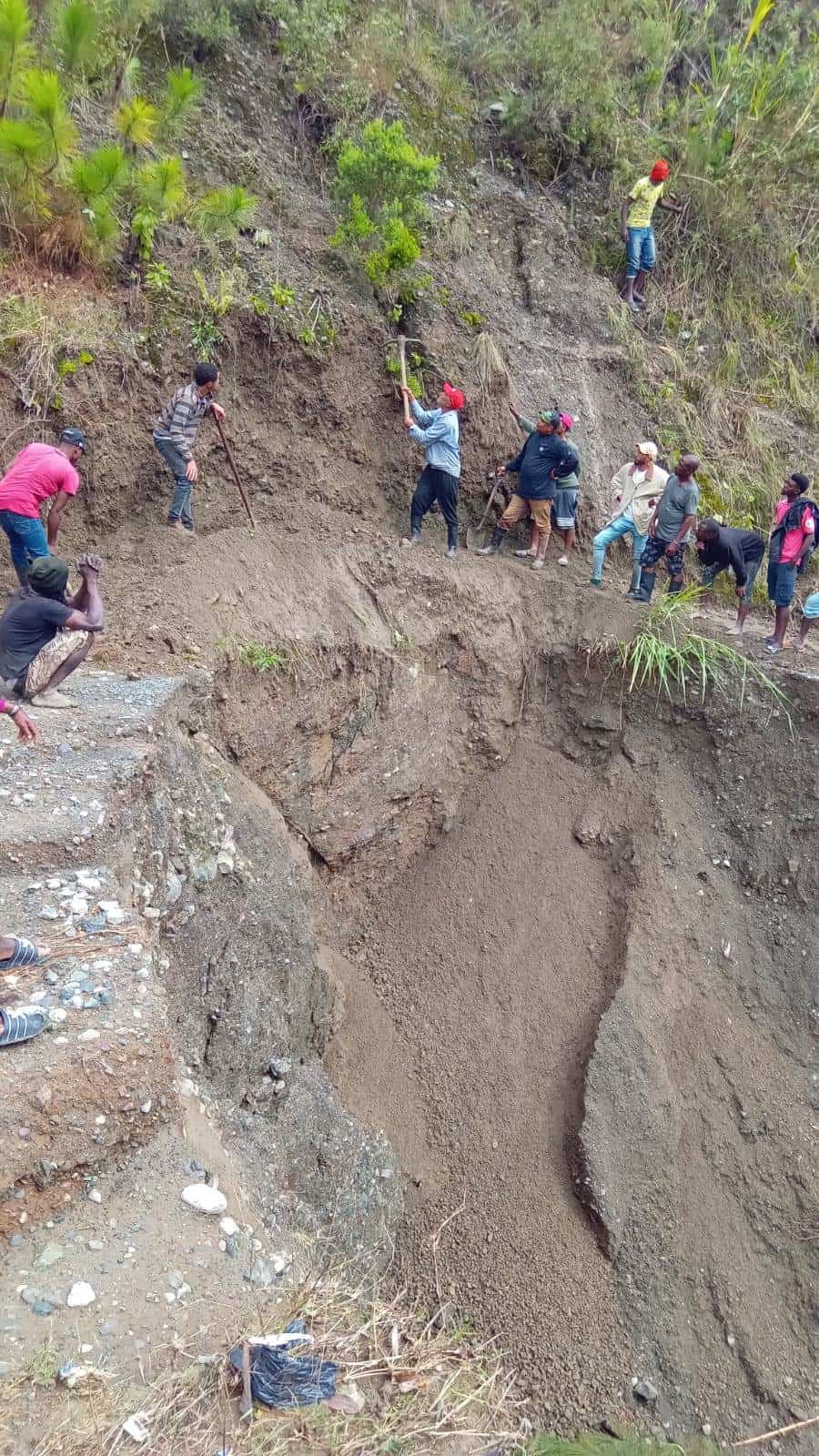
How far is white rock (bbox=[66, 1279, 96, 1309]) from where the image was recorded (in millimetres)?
2684

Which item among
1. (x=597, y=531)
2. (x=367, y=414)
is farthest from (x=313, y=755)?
(x=597, y=531)

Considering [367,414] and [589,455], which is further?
[589,455]

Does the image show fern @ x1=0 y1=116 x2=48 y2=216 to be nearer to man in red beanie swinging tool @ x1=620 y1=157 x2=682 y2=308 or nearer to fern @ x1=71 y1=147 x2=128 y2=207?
fern @ x1=71 y1=147 x2=128 y2=207

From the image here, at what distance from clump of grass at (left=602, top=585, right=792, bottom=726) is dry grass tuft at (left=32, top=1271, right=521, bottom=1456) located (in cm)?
449

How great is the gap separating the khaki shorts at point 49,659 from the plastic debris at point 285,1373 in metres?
3.17

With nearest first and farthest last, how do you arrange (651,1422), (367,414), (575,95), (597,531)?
(651,1422) → (367,414) → (597,531) → (575,95)

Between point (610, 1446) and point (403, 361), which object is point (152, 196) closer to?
point (403, 361)

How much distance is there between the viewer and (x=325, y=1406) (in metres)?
2.69

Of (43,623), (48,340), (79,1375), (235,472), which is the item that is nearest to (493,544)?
(235,472)

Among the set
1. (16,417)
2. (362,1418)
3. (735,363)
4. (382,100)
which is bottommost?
(362,1418)

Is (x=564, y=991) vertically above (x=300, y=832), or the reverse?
(x=300, y=832)

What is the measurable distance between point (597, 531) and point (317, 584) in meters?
2.84

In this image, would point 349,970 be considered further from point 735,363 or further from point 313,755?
point 735,363

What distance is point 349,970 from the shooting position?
19.0 feet
